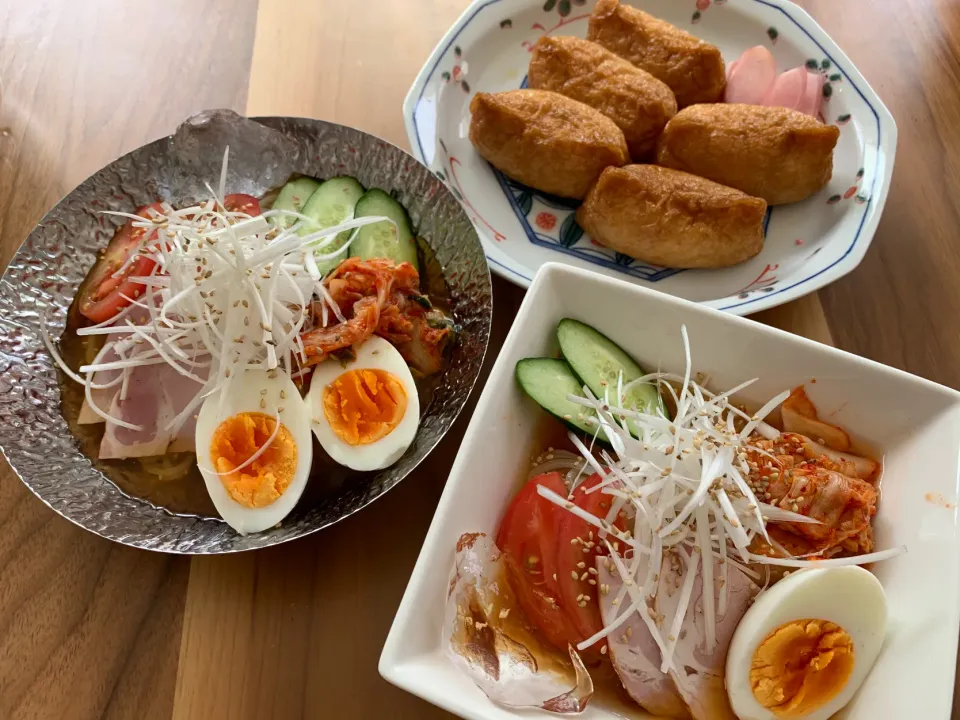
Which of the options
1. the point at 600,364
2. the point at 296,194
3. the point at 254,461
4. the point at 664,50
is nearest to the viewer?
the point at 600,364

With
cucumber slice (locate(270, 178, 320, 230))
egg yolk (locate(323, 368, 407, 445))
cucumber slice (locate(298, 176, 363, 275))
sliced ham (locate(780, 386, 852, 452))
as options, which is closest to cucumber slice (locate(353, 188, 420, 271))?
cucumber slice (locate(298, 176, 363, 275))

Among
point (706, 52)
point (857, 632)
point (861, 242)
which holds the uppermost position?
point (706, 52)

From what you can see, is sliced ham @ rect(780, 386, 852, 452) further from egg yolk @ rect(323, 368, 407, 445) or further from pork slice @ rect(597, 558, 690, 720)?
egg yolk @ rect(323, 368, 407, 445)

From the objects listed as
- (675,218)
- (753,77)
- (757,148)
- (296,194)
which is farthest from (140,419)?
(753,77)

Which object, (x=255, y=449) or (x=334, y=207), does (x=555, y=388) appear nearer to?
(x=255, y=449)

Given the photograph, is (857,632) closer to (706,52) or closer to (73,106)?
(706,52)

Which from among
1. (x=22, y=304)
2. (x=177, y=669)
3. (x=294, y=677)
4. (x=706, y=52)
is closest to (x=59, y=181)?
(x=22, y=304)

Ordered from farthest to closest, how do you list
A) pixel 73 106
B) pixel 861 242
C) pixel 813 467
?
pixel 73 106 → pixel 861 242 → pixel 813 467
